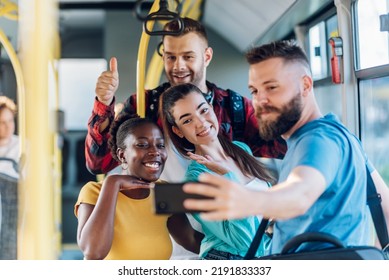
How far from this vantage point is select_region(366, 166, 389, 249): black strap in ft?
10.2

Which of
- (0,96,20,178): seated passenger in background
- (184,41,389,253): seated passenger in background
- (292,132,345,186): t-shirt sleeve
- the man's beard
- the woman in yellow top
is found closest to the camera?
(184,41,389,253): seated passenger in background

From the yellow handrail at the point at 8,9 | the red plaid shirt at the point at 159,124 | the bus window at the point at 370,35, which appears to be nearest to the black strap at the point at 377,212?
the red plaid shirt at the point at 159,124

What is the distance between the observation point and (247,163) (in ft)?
10.7

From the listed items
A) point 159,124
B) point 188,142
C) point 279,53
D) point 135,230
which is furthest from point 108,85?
point 279,53

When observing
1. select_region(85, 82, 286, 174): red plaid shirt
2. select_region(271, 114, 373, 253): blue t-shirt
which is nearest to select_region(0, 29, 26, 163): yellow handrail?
select_region(85, 82, 286, 174): red plaid shirt

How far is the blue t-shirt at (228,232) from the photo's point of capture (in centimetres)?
321

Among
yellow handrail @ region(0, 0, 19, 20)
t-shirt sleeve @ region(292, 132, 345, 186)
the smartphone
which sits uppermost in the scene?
yellow handrail @ region(0, 0, 19, 20)

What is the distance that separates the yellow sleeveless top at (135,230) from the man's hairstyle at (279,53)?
780 mm

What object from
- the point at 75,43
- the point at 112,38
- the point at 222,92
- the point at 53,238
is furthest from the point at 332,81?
the point at 53,238

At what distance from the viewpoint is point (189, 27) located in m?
3.22

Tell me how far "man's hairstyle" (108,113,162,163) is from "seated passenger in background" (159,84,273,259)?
0.38ft

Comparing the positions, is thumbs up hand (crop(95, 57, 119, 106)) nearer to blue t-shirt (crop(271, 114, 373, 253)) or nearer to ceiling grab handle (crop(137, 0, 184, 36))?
ceiling grab handle (crop(137, 0, 184, 36))

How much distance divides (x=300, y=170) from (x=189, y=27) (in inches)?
35.2

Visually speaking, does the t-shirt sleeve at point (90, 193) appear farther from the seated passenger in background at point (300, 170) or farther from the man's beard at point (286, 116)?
the man's beard at point (286, 116)
